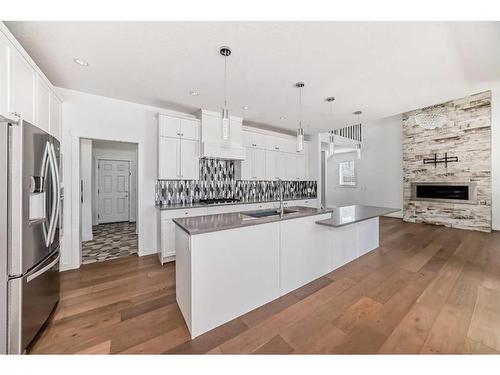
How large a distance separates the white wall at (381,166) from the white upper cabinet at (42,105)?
305 inches

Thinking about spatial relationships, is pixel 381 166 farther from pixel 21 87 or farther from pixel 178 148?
pixel 21 87

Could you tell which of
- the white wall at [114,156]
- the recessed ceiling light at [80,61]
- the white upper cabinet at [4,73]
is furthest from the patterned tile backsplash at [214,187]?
the white wall at [114,156]

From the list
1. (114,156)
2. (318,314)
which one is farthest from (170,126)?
(114,156)

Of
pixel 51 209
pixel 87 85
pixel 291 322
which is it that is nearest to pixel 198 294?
pixel 291 322

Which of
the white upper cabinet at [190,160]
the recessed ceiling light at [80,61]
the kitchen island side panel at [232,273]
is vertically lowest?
the kitchen island side panel at [232,273]

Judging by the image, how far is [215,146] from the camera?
386cm

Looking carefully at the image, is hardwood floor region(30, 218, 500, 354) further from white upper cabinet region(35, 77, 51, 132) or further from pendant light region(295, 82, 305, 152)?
white upper cabinet region(35, 77, 51, 132)

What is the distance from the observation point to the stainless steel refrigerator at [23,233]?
139 cm

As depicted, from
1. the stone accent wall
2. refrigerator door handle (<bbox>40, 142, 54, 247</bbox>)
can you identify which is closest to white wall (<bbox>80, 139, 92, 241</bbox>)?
refrigerator door handle (<bbox>40, 142, 54, 247</bbox>)

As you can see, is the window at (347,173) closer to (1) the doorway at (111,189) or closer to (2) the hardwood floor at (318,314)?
(2) the hardwood floor at (318,314)

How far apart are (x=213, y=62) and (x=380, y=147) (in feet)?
21.4

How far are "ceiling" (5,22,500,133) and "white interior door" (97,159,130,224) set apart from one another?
11.8 ft

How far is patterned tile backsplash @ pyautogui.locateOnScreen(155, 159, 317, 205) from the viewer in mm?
3844

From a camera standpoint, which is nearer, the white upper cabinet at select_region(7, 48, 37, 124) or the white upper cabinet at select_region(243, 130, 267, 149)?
the white upper cabinet at select_region(7, 48, 37, 124)
